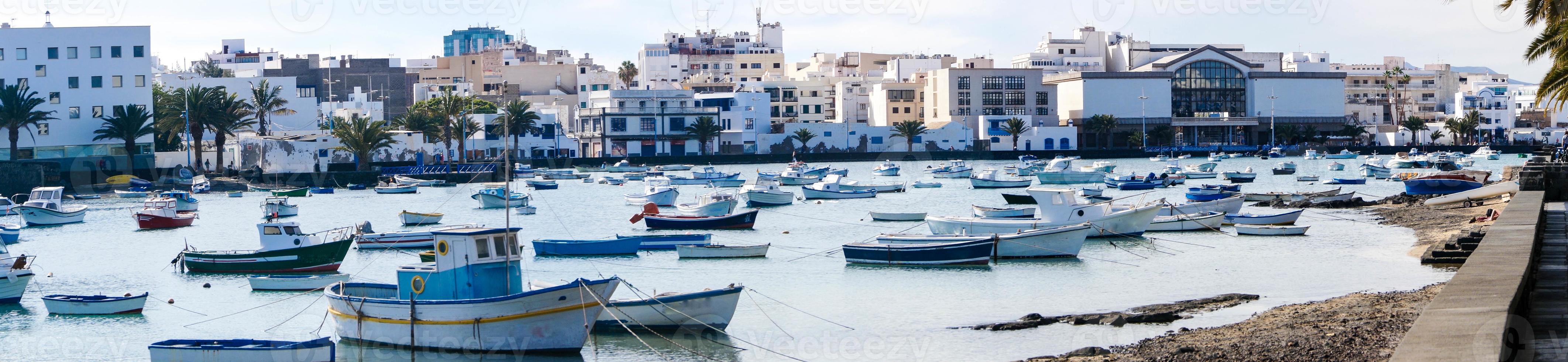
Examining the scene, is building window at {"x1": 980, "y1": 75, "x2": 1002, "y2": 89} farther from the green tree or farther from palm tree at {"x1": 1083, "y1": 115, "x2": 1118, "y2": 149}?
the green tree

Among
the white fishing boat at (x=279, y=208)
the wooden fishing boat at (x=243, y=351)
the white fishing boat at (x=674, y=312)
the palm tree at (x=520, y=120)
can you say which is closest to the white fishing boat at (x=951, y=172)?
the palm tree at (x=520, y=120)

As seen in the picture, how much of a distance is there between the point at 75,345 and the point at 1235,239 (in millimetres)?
28922

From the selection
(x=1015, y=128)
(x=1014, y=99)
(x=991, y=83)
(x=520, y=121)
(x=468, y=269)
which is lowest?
(x=468, y=269)

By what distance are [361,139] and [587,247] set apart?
56040mm

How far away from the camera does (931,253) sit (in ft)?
102

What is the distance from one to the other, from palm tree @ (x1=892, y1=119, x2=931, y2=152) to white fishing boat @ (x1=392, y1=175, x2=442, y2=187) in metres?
48.4

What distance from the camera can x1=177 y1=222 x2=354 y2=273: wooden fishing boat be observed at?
32094 mm

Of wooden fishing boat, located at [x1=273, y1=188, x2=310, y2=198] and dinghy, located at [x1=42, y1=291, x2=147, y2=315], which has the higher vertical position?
wooden fishing boat, located at [x1=273, y1=188, x2=310, y2=198]

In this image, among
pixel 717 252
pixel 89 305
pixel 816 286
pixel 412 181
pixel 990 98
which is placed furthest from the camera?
pixel 990 98

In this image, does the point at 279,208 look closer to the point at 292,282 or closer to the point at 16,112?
the point at 16,112

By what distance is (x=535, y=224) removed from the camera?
51.2 metres

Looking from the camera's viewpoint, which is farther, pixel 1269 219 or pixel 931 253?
pixel 1269 219

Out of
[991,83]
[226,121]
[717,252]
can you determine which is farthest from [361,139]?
[991,83]

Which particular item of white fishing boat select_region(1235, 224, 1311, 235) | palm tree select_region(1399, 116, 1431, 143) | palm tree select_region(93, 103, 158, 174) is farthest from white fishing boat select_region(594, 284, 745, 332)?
palm tree select_region(1399, 116, 1431, 143)
